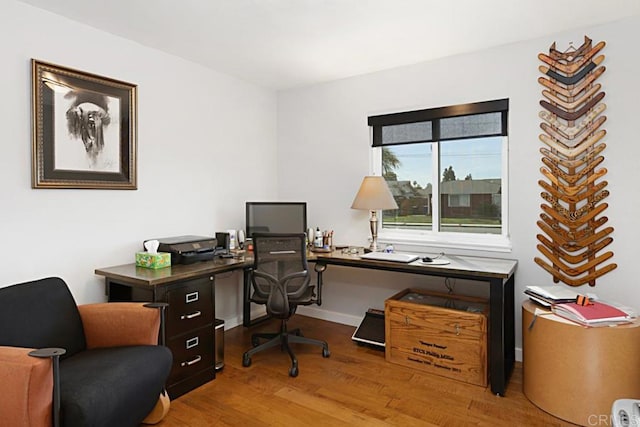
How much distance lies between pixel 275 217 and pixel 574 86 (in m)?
2.62

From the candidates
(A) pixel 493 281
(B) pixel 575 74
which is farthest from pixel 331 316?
(B) pixel 575 74

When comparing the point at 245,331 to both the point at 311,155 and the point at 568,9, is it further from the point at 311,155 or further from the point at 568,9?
the point at 568,9

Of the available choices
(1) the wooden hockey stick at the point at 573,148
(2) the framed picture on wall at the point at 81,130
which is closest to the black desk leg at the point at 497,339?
(1) the wooden hockey stick at the point at 573,148

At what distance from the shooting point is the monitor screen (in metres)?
3.66

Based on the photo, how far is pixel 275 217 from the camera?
3.71 metres

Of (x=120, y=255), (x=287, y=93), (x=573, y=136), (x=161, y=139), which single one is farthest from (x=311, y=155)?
(x=573, y=136)

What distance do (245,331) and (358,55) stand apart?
275 centimetres

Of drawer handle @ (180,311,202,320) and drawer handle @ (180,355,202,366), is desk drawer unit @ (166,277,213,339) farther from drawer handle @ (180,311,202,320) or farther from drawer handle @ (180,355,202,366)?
drawer handle @ (180,355,202,366)

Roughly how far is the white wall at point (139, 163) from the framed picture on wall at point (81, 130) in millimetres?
58

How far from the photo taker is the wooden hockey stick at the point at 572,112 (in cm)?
271

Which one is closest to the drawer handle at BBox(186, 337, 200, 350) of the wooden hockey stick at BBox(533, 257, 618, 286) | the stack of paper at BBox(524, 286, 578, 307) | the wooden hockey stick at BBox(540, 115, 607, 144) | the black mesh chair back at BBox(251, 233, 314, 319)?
the black mesh chair back at BBox(251, 233, 314, 319)

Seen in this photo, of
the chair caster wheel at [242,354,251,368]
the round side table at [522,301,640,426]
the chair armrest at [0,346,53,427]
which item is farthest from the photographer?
the chair caster wheel at [242,354,251,368]

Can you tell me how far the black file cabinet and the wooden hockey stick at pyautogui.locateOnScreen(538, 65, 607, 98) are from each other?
2.85 meters

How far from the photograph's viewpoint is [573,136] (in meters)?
2.80
